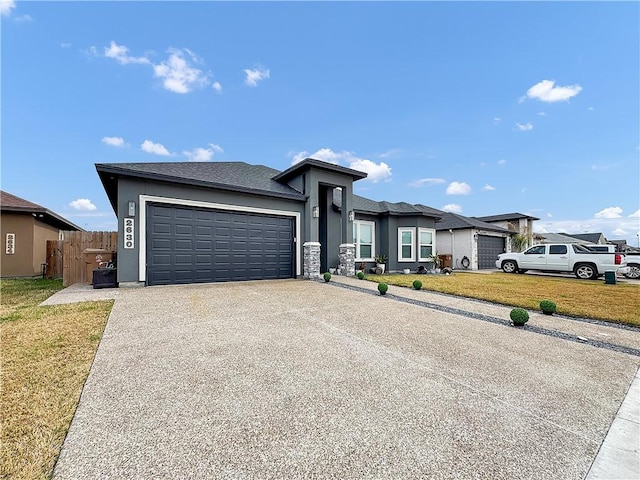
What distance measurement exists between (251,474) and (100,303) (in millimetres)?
5901

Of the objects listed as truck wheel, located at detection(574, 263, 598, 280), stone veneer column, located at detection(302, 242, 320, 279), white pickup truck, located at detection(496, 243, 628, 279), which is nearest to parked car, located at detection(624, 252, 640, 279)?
white pickup truck, located at detection(496, 243, 628, 279)

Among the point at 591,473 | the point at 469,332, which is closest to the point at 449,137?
the point at 469,332

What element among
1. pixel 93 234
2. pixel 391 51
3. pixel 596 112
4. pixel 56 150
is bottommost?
pixel 93 234

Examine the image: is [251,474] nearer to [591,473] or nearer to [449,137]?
[591,473]

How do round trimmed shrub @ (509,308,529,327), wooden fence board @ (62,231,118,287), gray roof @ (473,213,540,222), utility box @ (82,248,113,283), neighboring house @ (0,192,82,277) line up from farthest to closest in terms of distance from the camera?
1. gray roof @ (473,213,540,222)
2. neighboring house @ (0,192,82,277)
3. wooden fence board @ (62,231,118,287)
4. utility box @ (82,248,113,283)
5. round trimmed shrub @ (509,308,529,327)

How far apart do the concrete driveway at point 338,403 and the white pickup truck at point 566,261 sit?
11.8 m

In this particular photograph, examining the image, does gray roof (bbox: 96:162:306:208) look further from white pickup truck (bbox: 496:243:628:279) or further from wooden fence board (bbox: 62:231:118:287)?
white pickup truck (bbox: 496:243:628:279)

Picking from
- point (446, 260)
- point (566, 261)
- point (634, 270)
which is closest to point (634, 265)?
point (634, 270)

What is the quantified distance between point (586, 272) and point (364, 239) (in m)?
10.2

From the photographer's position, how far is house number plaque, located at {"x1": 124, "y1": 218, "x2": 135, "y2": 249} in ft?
24.9

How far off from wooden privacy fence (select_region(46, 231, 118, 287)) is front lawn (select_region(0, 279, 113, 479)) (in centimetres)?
404

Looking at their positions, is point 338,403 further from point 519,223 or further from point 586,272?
point 519,223

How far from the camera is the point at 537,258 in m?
14.0

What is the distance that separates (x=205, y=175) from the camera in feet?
30.9
